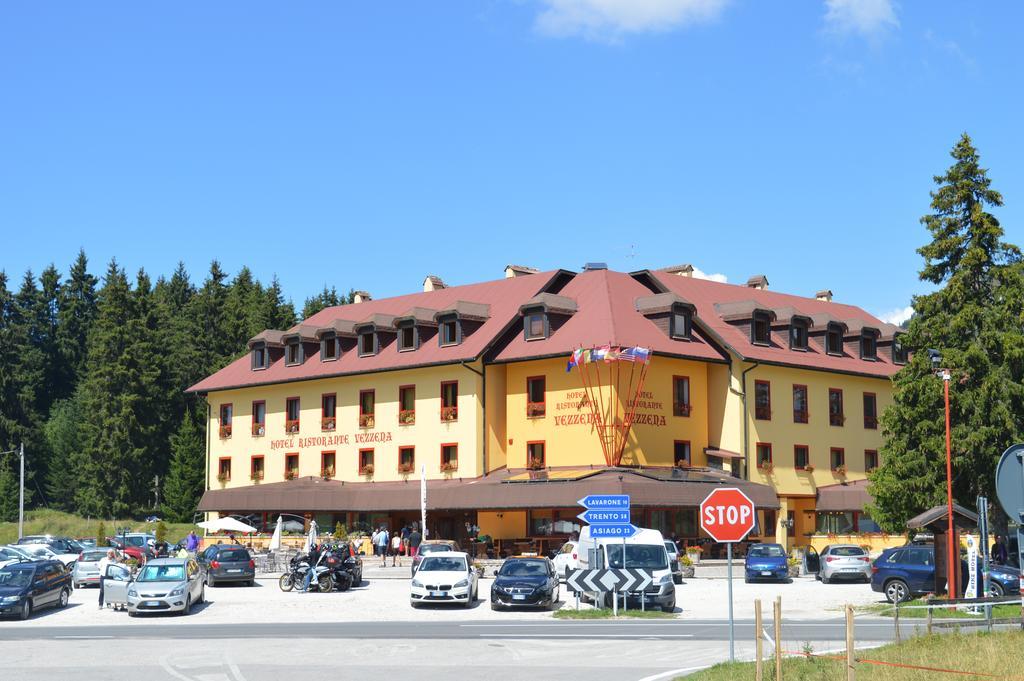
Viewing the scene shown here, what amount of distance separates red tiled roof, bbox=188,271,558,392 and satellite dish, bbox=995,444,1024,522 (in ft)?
154

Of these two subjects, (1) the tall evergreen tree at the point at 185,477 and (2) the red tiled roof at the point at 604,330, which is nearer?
(2) the red tiled roof at the point at 604,330

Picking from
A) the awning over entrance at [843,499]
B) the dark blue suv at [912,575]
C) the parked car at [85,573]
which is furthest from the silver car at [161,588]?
the awning over entrance at [843,499]

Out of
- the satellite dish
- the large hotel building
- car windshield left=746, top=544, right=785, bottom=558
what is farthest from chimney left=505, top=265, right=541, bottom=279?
the satellite dish

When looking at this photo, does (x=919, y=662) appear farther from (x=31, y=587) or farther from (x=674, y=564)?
(x=674, y=564)

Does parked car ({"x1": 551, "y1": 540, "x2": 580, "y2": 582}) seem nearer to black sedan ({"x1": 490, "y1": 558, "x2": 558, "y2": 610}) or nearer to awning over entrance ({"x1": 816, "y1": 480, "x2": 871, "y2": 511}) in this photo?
black sedan ({"x1": 490, "y1": 558, "x2": 558, "y2": 610})

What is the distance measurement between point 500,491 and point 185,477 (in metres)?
40.3

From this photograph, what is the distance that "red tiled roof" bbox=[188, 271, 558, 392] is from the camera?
6172cm

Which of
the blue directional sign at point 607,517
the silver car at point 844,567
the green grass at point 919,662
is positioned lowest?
the silver car at point 844,567

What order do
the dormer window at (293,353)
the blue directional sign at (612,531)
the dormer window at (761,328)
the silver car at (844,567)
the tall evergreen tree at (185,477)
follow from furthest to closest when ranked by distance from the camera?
the tall evergreen tree at (185,477), the dormer window at (293,353), the dormer window at (761,328), the silver car at (844,567), the blue directional sign at (612,531)

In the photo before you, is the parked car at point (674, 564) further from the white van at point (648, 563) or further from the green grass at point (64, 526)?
the green grass at point (64, 526)

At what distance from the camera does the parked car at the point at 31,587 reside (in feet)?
111

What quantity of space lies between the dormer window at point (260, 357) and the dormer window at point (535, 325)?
60.0ft

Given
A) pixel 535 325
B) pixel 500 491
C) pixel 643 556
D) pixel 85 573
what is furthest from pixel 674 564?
pixel 85 573

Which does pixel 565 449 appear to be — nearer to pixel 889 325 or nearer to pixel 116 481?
pixel 889 325
